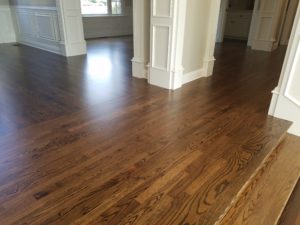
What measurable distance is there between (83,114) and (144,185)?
1.22m

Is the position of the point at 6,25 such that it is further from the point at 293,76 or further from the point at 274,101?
the point at 293,76

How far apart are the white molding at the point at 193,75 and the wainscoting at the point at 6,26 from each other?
536cm

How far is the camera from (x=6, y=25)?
624 centimetres

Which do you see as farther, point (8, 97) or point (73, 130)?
point (8, 97)

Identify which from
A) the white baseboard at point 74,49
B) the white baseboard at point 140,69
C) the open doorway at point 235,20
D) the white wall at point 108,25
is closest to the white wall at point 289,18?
the open doorway at point 235,20

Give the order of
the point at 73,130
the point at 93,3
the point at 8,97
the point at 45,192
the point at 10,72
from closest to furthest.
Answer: the point at 45,192 < the point at 73,130 < the point at 8,97 < the point at 10,72 < the point at 93,3

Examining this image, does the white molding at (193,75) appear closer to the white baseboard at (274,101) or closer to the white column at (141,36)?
the white column at (141,36)

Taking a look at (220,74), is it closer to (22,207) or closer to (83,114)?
(83,114)

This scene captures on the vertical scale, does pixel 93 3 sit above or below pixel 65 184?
above

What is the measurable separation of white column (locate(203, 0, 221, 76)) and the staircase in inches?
71.7

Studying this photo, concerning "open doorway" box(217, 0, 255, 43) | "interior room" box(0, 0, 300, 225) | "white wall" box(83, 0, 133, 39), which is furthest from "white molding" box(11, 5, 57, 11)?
"open doorway" box(217, 0, 255, 43)

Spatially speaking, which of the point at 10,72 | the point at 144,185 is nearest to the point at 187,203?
the point at 144,185

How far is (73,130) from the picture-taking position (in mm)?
2135

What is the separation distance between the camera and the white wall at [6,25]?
19.9 ft
